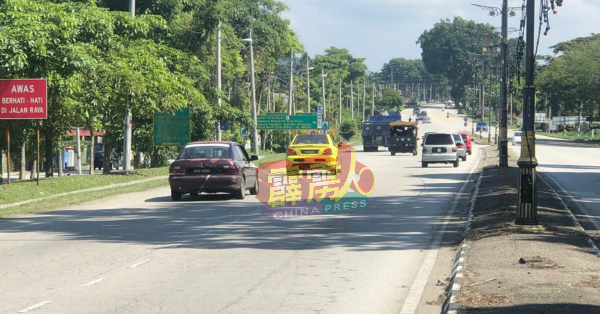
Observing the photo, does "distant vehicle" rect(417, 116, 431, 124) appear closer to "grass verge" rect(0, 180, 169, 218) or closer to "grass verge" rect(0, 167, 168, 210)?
"grass verge" rect(0, 167, 168, 210)

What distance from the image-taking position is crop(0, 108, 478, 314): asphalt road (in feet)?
33.7

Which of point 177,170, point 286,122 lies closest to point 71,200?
point 177,170

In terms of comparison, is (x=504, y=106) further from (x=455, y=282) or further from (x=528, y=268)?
(x=455, y=282)

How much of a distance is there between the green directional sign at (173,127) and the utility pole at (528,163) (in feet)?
94.9

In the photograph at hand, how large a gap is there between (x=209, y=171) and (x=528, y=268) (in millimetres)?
13863

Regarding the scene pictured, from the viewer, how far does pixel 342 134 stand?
109938mm

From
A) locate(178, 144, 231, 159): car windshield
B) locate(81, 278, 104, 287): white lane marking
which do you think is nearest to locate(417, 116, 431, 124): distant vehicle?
locate(178, 144, 231, 159): car windshield

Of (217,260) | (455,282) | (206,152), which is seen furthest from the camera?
(206,152)

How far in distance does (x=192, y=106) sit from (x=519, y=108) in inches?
5473

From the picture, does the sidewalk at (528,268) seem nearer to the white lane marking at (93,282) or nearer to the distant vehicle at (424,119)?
the white lane marking at (93,282)

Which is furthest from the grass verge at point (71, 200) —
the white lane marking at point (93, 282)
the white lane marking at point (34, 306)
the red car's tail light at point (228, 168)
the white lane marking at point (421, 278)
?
the white lane marking at point (34, 306)

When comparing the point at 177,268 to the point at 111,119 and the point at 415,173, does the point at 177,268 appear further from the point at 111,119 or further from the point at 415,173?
the point at 111,119

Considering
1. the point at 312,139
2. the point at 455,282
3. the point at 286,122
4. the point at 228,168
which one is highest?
the point at 286,122

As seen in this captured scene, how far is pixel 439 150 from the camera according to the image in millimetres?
45531
